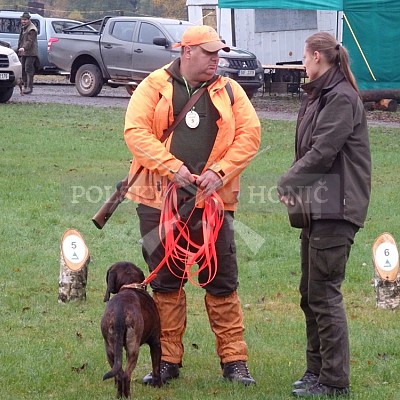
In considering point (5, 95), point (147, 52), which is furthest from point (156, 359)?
point (147, 52)

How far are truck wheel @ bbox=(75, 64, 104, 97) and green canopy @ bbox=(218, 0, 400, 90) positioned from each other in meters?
4.27

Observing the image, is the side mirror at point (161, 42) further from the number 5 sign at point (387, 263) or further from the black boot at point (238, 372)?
the black boot at point (238, 372)

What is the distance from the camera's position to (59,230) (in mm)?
10500

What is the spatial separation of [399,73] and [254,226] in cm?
1459

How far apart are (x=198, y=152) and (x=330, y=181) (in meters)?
0.87

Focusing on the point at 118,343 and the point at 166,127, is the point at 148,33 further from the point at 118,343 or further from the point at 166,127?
the point at 118,343

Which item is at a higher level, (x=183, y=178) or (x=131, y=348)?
(x=183, y=178)

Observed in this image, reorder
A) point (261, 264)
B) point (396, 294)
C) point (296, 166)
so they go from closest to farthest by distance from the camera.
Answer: point (296, 166) → point (396, 294) → point (261, 264)

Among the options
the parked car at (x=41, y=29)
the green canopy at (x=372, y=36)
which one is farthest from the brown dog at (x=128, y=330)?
the parked car at (x=41, y=29)

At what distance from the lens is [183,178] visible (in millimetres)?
5715

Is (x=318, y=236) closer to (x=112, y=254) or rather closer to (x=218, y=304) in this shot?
(x=218, y=304)

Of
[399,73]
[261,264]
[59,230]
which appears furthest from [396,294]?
[399,73]

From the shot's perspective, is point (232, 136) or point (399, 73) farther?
point (399, 73)

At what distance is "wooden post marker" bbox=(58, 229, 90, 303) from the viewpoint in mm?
7809
